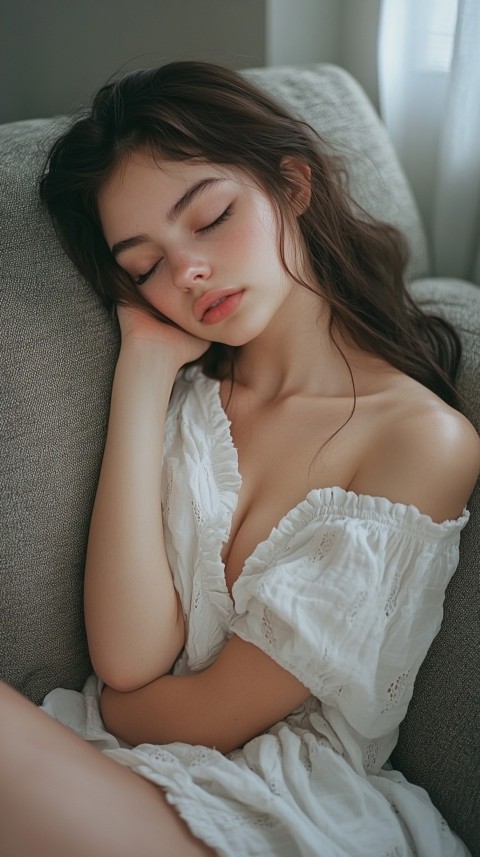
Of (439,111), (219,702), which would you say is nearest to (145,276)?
(219,702)

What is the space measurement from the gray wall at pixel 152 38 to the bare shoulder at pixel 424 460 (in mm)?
1148

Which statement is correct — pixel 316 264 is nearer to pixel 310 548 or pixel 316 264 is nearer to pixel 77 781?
pixel 310 548

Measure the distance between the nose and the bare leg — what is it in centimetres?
56

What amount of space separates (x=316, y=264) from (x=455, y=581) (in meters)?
0.53

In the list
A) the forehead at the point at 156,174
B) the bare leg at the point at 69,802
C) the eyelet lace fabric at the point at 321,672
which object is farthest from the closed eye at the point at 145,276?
the bare leg at the point at 69,802

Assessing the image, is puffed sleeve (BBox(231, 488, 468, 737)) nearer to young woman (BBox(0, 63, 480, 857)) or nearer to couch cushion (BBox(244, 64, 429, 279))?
young woman (BBox(0, 63, 480, 857))

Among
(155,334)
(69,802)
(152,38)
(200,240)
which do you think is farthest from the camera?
(152,38)

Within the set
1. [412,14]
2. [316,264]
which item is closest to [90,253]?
[316,264]

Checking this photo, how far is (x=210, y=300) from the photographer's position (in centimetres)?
109

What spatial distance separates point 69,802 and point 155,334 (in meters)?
0.64

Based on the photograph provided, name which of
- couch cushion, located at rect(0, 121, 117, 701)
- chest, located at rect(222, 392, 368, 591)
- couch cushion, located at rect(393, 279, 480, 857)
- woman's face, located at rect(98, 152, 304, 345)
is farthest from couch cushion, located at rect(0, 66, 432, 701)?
couch cushion, located at rect(393, 279, 480, 857)

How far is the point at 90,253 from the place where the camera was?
115 centimetres

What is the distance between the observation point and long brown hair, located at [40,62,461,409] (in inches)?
43.4

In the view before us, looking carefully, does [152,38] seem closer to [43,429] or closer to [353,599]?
[43,429]
